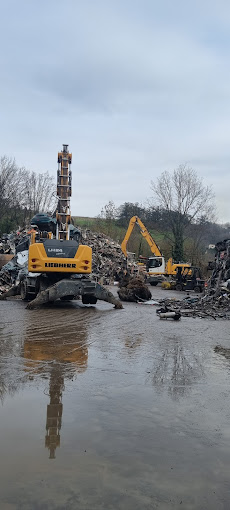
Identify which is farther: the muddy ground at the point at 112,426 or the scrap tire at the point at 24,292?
the scrap tire at the point at 24,292

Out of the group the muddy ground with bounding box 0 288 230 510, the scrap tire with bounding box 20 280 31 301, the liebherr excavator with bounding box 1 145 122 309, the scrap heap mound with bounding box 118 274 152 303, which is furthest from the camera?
the scrap heap mound with bounding box 118 274 152 303

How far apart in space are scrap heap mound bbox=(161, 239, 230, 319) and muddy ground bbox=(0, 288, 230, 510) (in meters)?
6.13

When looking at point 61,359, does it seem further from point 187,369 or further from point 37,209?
point 37,209

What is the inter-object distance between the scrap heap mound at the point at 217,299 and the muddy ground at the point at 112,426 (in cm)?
613

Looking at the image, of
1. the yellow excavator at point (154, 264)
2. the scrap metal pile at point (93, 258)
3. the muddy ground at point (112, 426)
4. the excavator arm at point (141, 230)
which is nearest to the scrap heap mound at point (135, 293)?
the scrap metal pile at point (93, 258)

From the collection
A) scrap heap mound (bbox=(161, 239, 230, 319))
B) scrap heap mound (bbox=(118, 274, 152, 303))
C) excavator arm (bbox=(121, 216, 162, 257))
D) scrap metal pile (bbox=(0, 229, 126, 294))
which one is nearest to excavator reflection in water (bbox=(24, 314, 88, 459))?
scrap heap mound (bbox=(161, 239, 230, 319))

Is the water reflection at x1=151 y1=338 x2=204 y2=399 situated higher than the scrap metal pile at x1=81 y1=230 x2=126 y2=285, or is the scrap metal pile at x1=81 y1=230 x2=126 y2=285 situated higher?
the scrap metal pile at x1=81 y1=230 x2=126 y2=285

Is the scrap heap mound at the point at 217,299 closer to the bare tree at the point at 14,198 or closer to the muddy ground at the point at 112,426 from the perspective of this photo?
the muddy ground at the point at 112,426

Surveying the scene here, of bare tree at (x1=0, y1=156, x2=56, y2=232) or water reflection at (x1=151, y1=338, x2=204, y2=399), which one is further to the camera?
bare tree at (x1=0, y1=156, x2=56, y2=232)

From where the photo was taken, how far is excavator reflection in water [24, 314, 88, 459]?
3971 millimetres

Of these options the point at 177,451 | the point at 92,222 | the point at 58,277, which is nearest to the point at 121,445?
the point at 177,451

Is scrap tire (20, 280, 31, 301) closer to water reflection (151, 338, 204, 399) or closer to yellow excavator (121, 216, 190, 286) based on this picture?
water reflection (151, 338, 204, 399)

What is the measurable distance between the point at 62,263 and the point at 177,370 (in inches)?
327

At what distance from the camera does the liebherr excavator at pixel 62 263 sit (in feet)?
44.3
